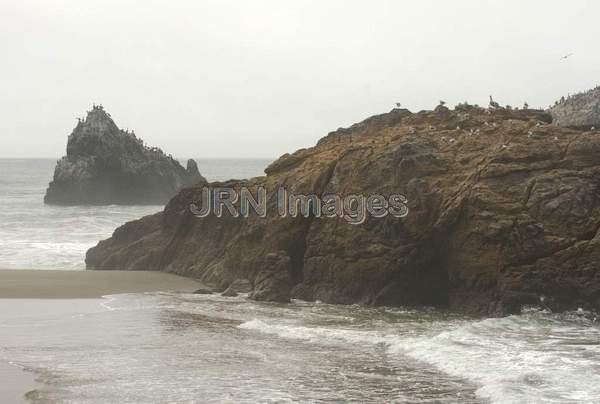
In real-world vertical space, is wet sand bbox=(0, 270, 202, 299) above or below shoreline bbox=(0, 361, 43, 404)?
above

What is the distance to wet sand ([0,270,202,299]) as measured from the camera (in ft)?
69.1

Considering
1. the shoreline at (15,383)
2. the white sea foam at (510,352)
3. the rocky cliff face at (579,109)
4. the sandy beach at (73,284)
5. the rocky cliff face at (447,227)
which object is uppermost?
the rocky cliff face at (579,109)

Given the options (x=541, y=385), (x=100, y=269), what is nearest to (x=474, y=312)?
(x=541, y=385)

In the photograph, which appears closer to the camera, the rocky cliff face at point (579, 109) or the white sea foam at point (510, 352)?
the white sea foam at point (510, 352)

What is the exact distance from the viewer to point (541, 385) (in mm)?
11156

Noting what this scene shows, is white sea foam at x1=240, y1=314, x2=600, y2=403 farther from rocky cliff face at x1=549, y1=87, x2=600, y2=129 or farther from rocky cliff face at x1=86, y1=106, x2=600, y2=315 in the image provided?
rocky cliff face at x1=549, y1=87, x2=600, y2=129

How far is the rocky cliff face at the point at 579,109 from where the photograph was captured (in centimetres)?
3566


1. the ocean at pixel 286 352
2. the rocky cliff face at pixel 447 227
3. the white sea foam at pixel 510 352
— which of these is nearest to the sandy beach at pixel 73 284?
the ocean at pixel 286 352

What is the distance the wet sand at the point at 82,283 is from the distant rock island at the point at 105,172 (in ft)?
135

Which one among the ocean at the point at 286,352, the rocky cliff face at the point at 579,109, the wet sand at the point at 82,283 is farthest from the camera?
Answer: the rocky cliff face at the point at 579,109

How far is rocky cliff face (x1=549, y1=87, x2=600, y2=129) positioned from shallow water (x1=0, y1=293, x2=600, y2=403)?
2135 cm

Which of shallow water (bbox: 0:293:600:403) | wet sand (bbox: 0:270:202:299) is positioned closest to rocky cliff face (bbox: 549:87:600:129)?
wet sand (bbox: 0:270:202:299)

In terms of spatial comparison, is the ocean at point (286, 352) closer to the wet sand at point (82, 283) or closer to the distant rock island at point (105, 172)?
the wet sand at point (82, 283)

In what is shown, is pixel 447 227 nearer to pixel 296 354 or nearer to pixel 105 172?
pixel 296 354
